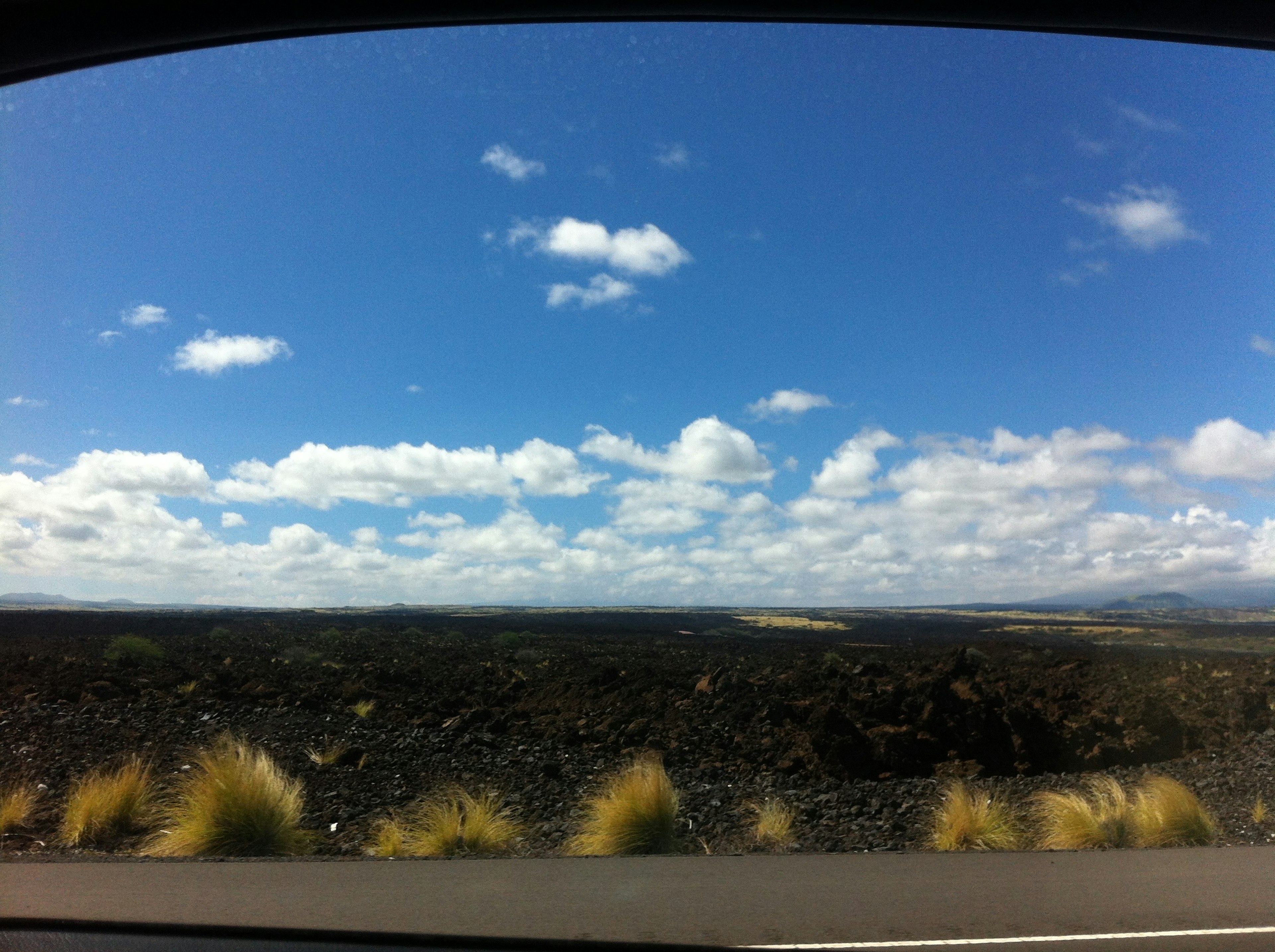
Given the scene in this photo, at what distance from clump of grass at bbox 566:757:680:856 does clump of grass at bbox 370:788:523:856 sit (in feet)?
2.46

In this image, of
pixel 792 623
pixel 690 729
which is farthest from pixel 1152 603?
pixel 690 729

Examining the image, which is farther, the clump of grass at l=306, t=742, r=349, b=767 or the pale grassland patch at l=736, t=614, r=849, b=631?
the pale grassland patch at l=736, t=614, r=849, b=631

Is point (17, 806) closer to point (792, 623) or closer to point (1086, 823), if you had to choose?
point (1086, 823)

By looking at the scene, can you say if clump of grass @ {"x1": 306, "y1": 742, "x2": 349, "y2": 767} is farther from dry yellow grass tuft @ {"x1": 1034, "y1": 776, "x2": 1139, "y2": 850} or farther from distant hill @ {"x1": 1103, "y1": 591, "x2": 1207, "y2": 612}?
distant hill @ {"x1": 1103, "y1": 591, "x2": 1207, "y2": 612}

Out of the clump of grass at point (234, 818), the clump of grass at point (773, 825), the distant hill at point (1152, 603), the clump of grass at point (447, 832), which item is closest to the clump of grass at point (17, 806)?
the clump of grass at point (234, 818)

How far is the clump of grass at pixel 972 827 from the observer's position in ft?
28.8

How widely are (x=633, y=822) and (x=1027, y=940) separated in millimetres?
4341

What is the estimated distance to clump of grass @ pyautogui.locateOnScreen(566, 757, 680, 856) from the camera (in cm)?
865

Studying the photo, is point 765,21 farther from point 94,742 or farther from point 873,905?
point 94,742

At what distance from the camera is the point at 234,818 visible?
8516 millimetres

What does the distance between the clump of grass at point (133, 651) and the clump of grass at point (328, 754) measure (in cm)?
1410

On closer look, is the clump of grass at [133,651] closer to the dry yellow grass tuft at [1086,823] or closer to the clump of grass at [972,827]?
the clump of grass at [972,827]

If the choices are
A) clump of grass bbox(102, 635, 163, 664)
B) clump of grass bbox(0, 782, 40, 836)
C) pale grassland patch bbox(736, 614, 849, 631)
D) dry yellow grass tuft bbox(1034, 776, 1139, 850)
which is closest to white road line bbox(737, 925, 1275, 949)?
dry yellow grass tuft bbox(1034, 776, 1139, 850)

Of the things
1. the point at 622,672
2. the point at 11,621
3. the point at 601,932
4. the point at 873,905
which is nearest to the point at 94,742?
the point at 601,932
